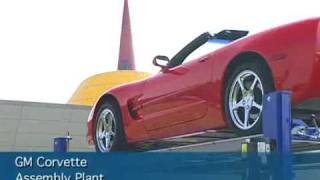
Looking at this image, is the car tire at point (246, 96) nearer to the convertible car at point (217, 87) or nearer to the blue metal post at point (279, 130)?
the convertible car at point (217, 87)

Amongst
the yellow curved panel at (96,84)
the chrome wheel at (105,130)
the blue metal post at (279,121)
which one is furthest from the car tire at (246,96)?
the yellow curved panel at (96,84)

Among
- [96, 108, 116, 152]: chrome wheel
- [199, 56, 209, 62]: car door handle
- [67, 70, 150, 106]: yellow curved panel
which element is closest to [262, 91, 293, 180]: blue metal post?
[199, 56, 209, 62]: car door handle

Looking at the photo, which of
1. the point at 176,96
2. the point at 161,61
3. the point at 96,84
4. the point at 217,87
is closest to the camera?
the point at 217,87

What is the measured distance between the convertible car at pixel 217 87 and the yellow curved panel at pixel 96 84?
1462 cm

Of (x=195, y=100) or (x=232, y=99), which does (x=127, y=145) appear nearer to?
(x=195, y=100)

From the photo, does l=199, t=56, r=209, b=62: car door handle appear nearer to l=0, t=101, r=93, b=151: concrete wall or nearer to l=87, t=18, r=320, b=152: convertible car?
l=87, t=18, r=320, b=152: convertible car

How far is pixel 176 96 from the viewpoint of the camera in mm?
6055

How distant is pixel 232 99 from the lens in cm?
532

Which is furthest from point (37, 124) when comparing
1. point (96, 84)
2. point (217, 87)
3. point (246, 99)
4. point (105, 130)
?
point (246, 99)

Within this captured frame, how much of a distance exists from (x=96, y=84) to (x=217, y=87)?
1780 centimetres

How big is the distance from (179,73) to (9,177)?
256 cm

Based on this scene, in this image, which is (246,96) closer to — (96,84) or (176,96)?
(176,96)

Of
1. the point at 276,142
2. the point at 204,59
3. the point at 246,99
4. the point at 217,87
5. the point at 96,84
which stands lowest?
the point at 276,142

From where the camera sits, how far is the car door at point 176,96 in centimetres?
576
